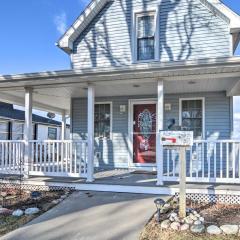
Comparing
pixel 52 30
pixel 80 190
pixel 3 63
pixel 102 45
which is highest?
pixel 52 30

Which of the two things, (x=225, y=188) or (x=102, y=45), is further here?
(x=102, y=45)

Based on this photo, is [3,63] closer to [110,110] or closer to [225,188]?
[110,110]

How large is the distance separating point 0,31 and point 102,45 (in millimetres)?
14444

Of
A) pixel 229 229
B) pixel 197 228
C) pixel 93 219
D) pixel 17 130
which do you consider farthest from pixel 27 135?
pixel 17 130

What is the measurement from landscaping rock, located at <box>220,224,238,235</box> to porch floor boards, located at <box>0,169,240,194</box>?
176 cm

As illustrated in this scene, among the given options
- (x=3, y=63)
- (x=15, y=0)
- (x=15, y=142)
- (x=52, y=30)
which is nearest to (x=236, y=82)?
(x=15, y=142)

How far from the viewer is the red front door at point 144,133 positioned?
10156mm

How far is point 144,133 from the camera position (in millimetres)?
10242

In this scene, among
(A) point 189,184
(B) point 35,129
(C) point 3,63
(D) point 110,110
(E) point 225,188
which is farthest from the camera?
(C) point 3,63

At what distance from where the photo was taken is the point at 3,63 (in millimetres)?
29062

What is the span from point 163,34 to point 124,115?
2.72 m

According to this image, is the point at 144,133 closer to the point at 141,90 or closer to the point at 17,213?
the point at 141,90

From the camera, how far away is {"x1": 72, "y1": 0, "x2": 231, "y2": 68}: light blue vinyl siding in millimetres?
9820

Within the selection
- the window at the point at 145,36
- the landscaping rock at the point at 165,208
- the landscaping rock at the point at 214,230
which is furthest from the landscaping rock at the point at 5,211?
the window at the point at 145,36
